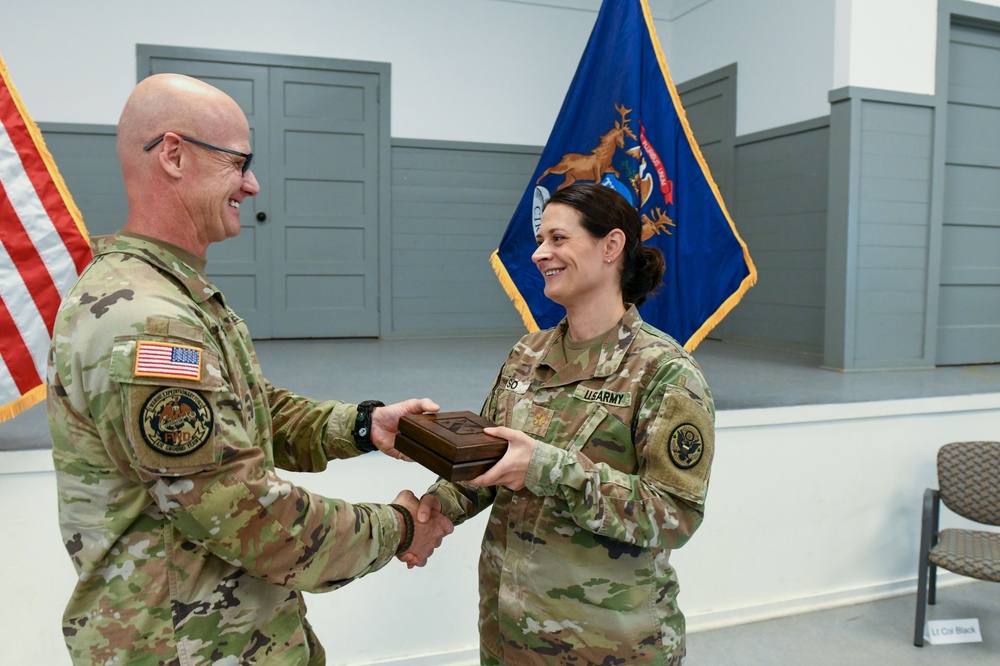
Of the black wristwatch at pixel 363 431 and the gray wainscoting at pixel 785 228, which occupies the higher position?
the gray wainscoting at pixel 785 228

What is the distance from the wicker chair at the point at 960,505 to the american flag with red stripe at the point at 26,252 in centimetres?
326

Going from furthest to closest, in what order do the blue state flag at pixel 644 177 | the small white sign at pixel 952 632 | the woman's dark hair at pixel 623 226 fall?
the blue state flag at pixel 644 177 → the small white sign at pixel 952 632 → the woman's dark hair at pixel 623 226

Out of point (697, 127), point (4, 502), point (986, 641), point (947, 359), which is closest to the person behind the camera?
point (4, 502)

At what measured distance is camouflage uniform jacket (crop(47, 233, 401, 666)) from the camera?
101 cm

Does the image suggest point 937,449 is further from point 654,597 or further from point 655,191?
point 654,597

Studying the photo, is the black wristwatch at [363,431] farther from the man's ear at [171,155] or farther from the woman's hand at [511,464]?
the man's ear at [171,155]

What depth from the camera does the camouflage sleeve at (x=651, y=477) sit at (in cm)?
132

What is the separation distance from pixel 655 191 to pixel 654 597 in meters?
2.21

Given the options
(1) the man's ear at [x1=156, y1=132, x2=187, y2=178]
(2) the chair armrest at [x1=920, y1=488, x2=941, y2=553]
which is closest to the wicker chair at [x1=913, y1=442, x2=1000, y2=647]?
(2) the chair armrest at [x1=920, y1=488, x2=941, y2=553]

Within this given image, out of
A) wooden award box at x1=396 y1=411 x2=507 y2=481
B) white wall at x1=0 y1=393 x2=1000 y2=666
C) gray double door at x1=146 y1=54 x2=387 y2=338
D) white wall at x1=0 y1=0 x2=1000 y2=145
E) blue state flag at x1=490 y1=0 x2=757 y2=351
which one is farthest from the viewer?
gray double door at x1=146 y1=54 x2=387 y2=338

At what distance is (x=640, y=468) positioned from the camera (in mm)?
1451

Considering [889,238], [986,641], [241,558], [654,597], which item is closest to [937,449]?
[986,641]

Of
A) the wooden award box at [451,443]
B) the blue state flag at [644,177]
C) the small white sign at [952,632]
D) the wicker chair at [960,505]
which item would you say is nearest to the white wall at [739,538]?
the wicker chair at [960,505]

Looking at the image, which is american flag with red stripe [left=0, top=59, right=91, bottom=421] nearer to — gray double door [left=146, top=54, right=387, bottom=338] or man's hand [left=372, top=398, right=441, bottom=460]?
man's hand [left=372, top=398, right=441, bottom=460]
